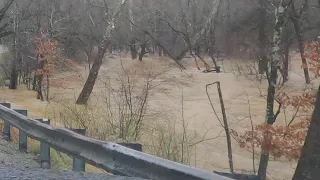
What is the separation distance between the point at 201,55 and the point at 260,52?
16067mm

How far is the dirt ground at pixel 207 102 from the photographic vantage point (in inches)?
703

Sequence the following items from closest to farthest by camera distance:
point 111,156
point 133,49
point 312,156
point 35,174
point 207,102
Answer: point 111,156
point 35,174
point 312,156
point 207,102
point 133,49

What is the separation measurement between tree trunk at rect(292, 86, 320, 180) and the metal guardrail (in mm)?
2677

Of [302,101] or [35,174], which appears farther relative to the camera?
[302,101]

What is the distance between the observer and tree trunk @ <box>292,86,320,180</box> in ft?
20.5

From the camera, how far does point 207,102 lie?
1259 inches

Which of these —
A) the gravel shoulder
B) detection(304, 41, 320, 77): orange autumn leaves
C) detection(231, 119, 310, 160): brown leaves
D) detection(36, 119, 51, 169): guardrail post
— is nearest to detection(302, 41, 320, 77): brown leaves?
detection(304, 41, 320, 77): orange autumn leaves

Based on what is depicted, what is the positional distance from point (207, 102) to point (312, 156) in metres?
25.7

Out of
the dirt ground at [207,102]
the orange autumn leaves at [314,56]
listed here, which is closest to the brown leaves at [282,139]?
the dirt ground at [207,102]

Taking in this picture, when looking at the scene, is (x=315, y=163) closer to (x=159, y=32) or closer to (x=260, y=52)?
(x=260, y=52)

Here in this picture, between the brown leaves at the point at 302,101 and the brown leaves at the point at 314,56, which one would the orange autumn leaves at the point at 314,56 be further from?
the brown leaves at the point at 302,101

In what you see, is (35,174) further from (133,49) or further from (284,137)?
(133,49)

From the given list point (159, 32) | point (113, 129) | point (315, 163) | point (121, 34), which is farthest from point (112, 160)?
point (159, 32)

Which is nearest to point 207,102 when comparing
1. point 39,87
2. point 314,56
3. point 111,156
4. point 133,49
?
point 39,87
